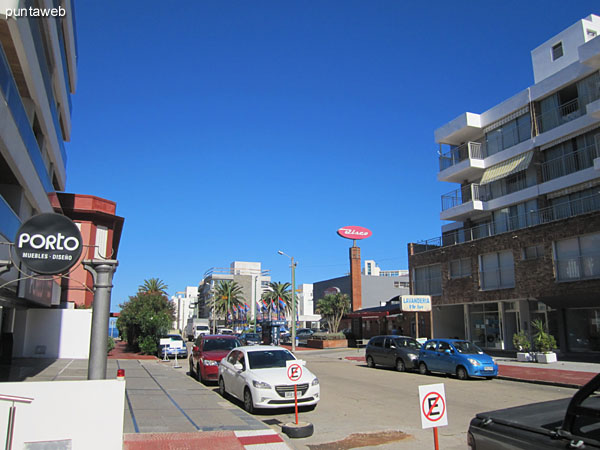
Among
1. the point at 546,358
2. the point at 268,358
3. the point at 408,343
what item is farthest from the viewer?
the point at 546,358

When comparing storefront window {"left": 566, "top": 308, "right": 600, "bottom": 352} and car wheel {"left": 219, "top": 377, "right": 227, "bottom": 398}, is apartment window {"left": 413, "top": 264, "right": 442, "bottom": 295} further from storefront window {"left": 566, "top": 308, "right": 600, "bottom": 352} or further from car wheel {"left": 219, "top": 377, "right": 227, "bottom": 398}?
car wheel {"left": 219, "top": 377, "right": 227, "bottom": 398}

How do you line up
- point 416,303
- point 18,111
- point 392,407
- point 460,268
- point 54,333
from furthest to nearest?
point 460,268
point 416,303
point 54,333
point 18,111
point 392,407

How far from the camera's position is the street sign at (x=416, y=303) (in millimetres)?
33969

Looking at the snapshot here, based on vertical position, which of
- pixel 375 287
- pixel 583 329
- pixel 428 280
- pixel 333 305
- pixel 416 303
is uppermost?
pixel 375 287

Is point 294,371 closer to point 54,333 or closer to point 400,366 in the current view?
point 400,366

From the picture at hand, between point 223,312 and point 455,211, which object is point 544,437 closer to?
point 455,211

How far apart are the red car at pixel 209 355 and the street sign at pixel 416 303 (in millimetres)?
17006

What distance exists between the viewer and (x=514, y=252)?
3088 centimetres

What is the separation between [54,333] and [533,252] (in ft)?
94.9

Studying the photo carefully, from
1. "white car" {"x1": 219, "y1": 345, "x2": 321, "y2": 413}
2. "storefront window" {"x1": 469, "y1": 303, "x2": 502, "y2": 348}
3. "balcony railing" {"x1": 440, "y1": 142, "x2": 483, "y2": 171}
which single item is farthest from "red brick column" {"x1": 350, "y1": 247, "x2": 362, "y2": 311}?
"white car" {"x1": 219, "y1": 345, "x2": 321, "y2": 413}

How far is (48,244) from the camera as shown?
8.99 m

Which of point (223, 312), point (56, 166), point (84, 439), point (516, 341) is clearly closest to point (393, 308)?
point (516, 341)

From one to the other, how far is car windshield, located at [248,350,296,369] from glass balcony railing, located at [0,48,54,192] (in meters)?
8.97

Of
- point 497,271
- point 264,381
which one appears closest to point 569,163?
point 497,271
